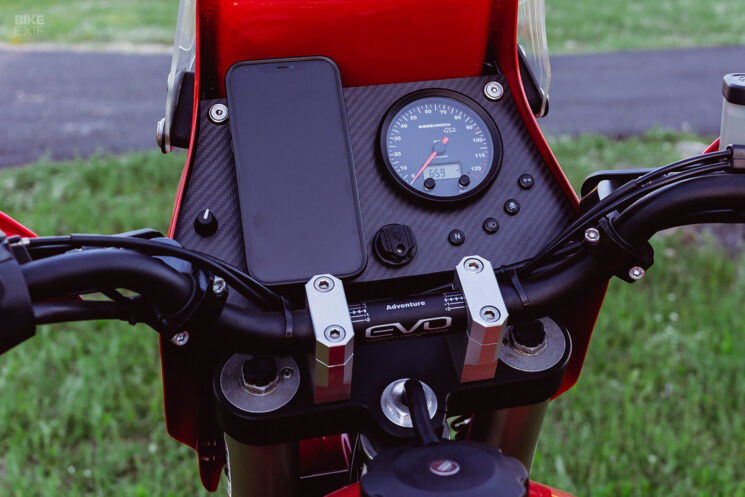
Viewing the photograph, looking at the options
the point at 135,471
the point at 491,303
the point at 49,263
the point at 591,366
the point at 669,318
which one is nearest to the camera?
the point at 49,263

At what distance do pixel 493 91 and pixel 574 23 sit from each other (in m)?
10.3

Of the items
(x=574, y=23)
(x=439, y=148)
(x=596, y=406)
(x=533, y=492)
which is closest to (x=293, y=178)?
(x=439, y=148)

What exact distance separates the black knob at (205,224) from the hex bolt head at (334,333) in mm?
284

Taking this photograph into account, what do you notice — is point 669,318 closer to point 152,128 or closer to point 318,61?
point 318,61

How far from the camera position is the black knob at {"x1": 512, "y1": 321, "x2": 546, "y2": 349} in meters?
0.98

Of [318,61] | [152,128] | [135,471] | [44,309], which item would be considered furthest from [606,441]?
[152,128]

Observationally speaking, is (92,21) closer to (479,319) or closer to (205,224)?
(205,224)

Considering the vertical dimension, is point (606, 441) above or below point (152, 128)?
below

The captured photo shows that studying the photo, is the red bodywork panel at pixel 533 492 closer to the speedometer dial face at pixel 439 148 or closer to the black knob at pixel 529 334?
the black knob at pixel 529 334

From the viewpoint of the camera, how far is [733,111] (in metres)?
0.92

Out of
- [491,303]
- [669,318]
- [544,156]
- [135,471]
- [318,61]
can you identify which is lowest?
[135,471]

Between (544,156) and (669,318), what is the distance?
2.46 metres

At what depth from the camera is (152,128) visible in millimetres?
6211

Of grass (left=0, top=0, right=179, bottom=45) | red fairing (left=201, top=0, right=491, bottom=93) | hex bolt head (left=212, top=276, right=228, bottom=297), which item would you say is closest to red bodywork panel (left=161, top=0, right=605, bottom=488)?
red fairing (left=201, top=0, right=491, bottom=93)
